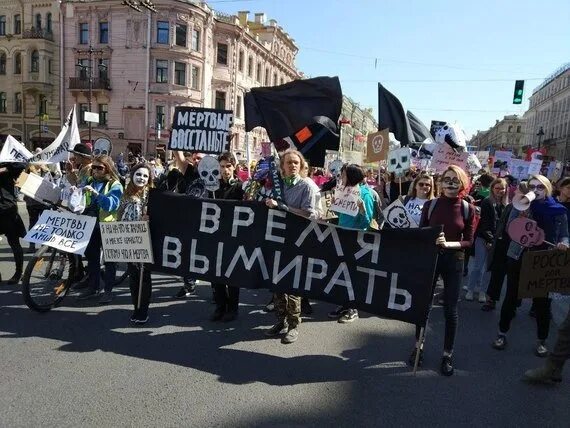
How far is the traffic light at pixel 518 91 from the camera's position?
19047mm

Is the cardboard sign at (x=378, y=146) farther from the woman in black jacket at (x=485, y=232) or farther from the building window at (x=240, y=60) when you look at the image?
the building window at (x=240, y=60)

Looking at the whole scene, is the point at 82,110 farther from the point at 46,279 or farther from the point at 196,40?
the point at 46,279

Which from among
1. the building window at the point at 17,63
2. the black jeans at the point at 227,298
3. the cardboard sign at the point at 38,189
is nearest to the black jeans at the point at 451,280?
the black jeans at the point at 227,298

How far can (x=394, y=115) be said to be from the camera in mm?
8234

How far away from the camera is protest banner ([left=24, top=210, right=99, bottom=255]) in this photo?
529 centimetres

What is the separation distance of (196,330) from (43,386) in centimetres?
169

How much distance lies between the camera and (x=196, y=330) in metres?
5.05

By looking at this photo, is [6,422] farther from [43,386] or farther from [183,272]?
[183,272]

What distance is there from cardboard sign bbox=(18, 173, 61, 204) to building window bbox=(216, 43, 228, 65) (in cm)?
4169

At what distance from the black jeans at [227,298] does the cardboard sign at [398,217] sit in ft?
6.95

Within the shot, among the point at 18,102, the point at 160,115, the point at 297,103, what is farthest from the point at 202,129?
the point at 18,102

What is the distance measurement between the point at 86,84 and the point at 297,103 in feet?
131

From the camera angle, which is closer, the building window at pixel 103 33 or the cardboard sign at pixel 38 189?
the cardboard sign at pixel 38 189

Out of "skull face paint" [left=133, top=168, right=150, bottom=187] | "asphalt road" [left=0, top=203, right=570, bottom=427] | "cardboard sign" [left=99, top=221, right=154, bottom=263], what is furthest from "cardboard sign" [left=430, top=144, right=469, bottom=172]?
"cardboard sign" [left=99, top=221, right=154, bottom=263]
